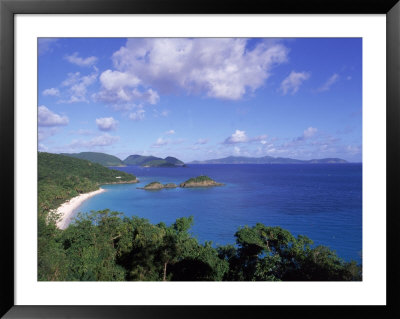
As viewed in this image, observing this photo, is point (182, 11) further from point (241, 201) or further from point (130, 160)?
point (241, 201)

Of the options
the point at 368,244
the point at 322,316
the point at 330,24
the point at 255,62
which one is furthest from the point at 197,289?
the point at 255,62

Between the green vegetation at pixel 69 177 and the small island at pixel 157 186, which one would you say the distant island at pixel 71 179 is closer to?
the green vegetation at pixel 69 177

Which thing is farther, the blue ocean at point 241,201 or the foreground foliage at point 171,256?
the blue ocean at point 241,201

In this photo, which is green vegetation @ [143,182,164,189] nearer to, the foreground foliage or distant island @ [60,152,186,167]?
distant island @ [60,152,186,167]

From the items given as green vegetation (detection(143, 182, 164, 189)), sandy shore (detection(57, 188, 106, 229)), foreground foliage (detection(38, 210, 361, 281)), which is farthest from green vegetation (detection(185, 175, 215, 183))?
foreground foliage (detection(38, 210, 361, 281))

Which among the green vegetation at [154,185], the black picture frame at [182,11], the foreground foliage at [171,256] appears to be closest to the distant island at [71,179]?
the green vegetation at [154,185]

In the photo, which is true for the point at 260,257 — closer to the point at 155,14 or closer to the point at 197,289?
the point at 197,289

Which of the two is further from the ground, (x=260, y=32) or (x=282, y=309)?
(x=260, y=32)
